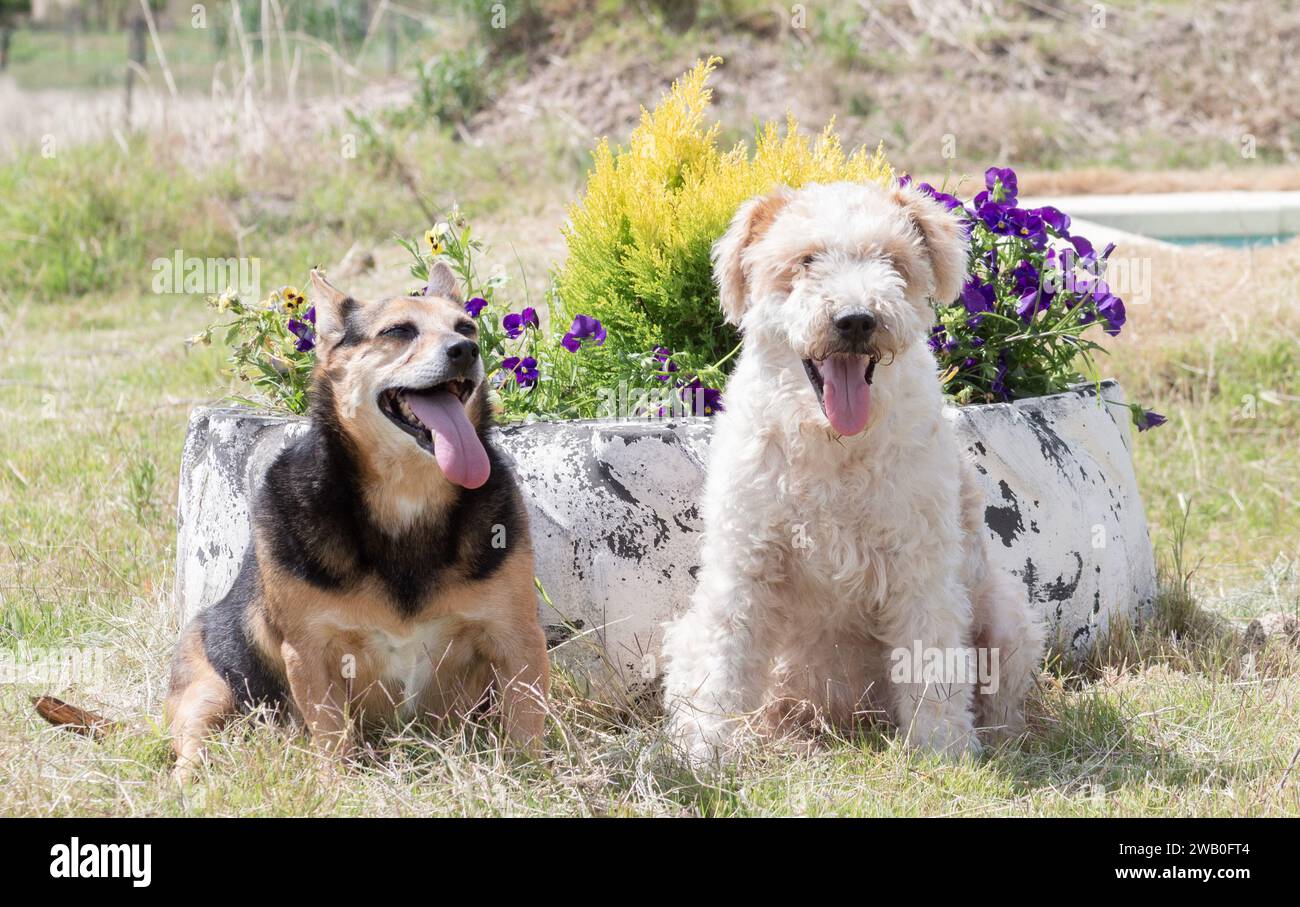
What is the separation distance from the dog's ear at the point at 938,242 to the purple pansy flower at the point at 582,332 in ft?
3.83

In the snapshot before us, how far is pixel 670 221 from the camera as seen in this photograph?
459cm

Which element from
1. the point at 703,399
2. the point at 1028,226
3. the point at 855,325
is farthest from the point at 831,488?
the point at 1028,226

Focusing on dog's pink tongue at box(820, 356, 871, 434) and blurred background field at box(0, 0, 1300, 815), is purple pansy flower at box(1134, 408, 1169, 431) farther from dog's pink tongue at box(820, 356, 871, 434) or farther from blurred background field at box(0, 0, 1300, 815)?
dog's pink tongue at box(820, 356, 871, 434)

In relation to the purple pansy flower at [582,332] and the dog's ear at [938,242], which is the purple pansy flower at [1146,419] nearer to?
the dog's ear at [938,242]

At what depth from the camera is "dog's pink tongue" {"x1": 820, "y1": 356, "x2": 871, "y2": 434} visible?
11.3 feet

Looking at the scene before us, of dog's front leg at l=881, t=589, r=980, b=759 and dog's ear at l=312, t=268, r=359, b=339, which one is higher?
dog's ear at l=312, t=268, r=359, b=339

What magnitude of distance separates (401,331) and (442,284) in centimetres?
39

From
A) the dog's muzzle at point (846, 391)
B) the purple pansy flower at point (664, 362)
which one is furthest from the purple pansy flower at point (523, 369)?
the dog's muzzle at point (846, 391)

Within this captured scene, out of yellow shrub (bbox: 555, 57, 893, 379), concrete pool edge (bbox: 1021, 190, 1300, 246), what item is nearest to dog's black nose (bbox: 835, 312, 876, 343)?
yellow shrub (bbox: 555, 57, 893, 379)

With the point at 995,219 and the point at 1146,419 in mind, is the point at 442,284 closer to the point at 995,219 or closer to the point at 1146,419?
the point at 995,219

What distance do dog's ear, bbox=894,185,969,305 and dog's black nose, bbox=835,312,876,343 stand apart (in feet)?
1.43

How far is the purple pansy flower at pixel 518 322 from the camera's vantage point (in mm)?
4547

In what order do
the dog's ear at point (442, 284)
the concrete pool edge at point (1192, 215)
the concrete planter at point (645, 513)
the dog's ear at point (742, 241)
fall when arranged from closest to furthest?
the dog's ear at point (742, 241)
the dog's ear at point (442, 284)
the concrete planter at point (645, 513)
the concrete pool edge at point (1192, 215)

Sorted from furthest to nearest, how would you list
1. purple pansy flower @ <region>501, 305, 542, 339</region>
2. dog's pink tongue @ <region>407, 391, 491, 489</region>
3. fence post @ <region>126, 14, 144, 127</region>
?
fence post @ <region>126, 14, 144, 127</region> → purple pansy flower @ <region>501, 305, 542, 339</region> → dog's pink tongue @ <region>407, 391, 491, 489</region>
